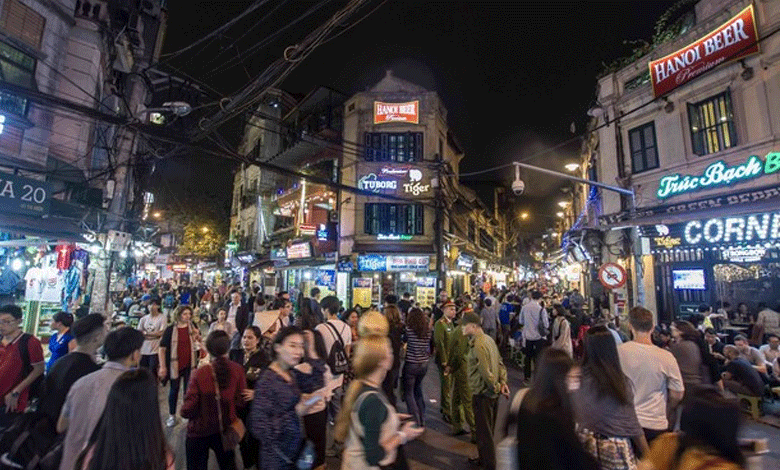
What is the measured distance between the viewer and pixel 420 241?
72.7ft

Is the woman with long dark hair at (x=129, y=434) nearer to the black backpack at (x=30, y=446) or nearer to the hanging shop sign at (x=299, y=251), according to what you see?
the black backpack at (x=30, y=446)

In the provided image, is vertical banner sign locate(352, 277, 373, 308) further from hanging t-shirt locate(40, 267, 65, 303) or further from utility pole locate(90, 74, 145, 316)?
hanging t-shirt locate(40, 267, 65, 303)

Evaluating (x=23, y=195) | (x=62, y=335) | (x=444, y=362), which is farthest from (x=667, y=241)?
(x=23, y=195)

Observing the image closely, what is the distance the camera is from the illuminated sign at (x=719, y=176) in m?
10.8

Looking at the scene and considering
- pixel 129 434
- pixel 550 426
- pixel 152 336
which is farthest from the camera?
pixel 152 336

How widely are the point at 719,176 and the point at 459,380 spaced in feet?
37.1

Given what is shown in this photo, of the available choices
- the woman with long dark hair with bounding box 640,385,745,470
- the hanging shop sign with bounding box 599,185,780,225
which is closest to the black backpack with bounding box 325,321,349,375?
the woman with long dark hair with bounding box 640,385,745,470

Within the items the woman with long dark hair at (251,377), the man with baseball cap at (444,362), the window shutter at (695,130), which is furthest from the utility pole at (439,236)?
the woman with long dark hair at (251,377)

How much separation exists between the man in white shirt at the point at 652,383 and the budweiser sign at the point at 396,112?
20.7 metres

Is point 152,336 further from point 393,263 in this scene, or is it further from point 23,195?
point 393,263

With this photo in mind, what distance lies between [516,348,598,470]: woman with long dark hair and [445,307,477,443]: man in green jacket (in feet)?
11.8

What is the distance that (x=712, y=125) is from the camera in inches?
504

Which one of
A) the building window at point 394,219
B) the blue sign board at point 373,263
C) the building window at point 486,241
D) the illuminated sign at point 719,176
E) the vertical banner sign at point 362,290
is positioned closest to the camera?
the illuminated sign at point 719,176

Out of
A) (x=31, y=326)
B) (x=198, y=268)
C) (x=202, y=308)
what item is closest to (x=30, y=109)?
(x=31, y=326)
